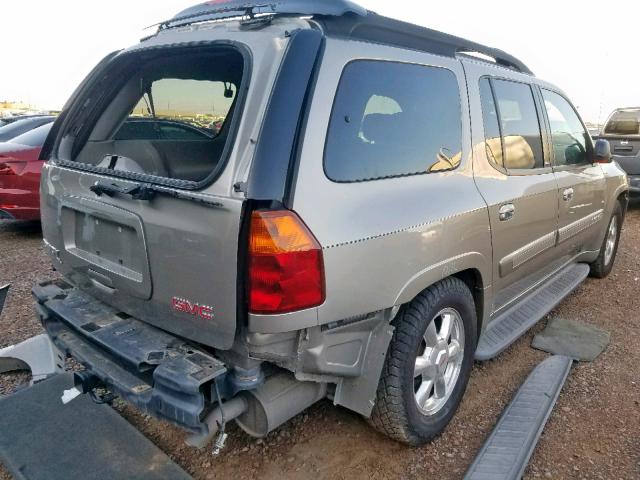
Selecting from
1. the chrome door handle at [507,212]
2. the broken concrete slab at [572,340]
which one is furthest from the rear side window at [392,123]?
the broken concrete slab at [572,340]

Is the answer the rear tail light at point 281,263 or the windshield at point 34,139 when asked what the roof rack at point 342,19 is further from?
the windshield at point 34,139

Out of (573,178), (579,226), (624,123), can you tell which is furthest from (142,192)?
(624,123)

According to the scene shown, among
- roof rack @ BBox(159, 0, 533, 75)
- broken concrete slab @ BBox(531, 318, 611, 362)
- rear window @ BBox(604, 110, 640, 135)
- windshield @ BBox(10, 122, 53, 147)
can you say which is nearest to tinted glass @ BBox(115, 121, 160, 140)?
roof rack @ BBox(159, 0, 533, 75)

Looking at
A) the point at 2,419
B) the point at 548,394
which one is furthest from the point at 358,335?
the point at 2,419

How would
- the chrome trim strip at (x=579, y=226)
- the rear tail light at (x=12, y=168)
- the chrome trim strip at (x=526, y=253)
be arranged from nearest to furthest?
the chrome trim strip at (x=526, y=253)
the chrome trim strip at (x=579, y=226)
the rear tail light at (x=12, y=168)

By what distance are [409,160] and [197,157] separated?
139 centimetres

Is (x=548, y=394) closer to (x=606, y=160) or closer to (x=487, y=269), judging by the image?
(x=487, y=269)

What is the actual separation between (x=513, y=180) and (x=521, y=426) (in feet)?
4.43

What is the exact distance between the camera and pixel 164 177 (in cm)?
208

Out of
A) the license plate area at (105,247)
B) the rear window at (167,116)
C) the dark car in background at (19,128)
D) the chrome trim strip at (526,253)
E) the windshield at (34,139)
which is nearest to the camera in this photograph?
the license plate area at (105,247)

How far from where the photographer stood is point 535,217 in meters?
3.06

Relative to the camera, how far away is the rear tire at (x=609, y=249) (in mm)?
4805

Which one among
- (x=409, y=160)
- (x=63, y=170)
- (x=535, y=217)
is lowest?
(x=535, y=217)

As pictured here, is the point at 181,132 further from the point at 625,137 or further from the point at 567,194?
the point at 625,137
